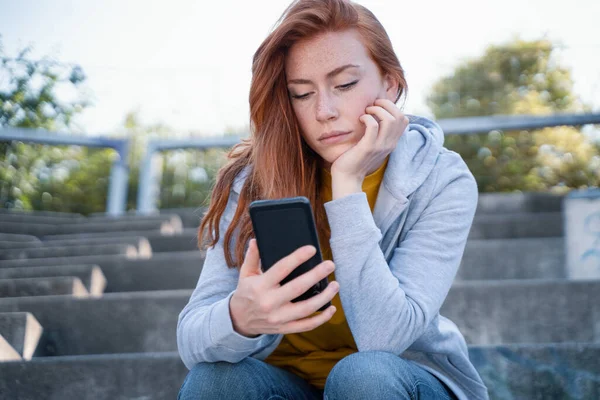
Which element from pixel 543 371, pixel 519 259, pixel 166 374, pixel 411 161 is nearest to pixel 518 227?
pixel 519 259

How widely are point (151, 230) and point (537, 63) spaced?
4.23m

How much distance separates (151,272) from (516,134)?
12.5 ft

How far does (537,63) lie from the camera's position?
6.50 metres

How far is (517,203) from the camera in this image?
16.1 feet

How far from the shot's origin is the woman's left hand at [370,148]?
166 centimetres

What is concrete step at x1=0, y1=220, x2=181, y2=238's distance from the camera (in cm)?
485

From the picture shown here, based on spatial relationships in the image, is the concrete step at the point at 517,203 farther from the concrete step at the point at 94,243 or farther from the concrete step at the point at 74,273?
the concrete step at the point at 74,273

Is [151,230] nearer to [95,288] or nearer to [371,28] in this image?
[95,288]

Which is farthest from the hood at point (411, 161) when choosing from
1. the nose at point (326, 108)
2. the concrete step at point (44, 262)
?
the concrete step at point (44, 262)

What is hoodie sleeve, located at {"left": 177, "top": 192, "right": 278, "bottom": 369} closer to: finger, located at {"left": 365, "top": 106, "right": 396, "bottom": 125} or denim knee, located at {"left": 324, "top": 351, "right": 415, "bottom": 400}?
denim knee, located at {"left": 324, "top": 351, "right": 415, "bottom": 400}

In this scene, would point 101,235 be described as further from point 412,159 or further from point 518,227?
point 412,159

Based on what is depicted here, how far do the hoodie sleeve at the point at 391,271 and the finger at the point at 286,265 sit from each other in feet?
0.70

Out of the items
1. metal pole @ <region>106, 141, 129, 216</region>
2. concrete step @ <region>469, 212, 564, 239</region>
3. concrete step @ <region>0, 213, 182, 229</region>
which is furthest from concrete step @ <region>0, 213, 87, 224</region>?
concrete step @ <region>469, 212, 564, 239</region>

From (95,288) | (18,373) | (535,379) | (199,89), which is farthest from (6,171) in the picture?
(535,379)
